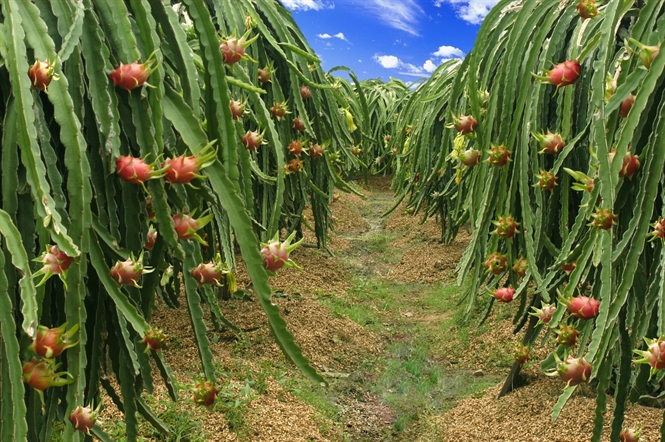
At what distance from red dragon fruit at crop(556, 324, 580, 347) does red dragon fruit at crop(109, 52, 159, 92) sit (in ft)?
4.12

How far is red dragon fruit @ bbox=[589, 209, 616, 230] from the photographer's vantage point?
1.39 m

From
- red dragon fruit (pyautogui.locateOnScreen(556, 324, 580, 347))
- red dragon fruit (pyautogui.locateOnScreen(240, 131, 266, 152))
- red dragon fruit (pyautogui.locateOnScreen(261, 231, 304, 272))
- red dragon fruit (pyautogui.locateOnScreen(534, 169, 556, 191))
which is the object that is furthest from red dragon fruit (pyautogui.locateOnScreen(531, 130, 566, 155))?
red dragon fruit (pyautogui.locateOnScreen(261, 231, 304, 272))

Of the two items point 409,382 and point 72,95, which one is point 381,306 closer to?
point 409,382

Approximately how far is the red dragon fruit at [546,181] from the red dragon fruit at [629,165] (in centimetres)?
63

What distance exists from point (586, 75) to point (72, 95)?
6.02ft

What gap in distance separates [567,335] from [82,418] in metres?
1.26

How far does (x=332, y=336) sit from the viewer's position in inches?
146

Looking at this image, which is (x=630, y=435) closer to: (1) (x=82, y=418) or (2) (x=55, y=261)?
(1) (x=82, y=418)

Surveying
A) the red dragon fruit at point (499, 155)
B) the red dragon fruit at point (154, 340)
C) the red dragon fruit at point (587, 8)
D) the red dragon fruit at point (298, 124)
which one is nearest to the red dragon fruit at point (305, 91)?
the red dragon fruit at point (298, 124)

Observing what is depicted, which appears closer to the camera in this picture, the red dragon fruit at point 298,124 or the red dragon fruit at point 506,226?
the red dragon fruit at point 506,226

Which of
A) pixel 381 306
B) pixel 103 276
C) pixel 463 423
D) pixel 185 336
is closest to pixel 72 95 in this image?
pixel 103 276

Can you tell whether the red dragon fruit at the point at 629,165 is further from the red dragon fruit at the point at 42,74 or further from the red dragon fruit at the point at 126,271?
the red dragon fruit at the point at 42,74

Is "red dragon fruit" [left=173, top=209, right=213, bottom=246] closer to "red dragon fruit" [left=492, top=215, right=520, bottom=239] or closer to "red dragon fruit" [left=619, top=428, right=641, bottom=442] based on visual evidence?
"red dragon fruit" [left=619, top=428, right=641, bottom=442]

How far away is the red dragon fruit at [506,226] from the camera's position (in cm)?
226
